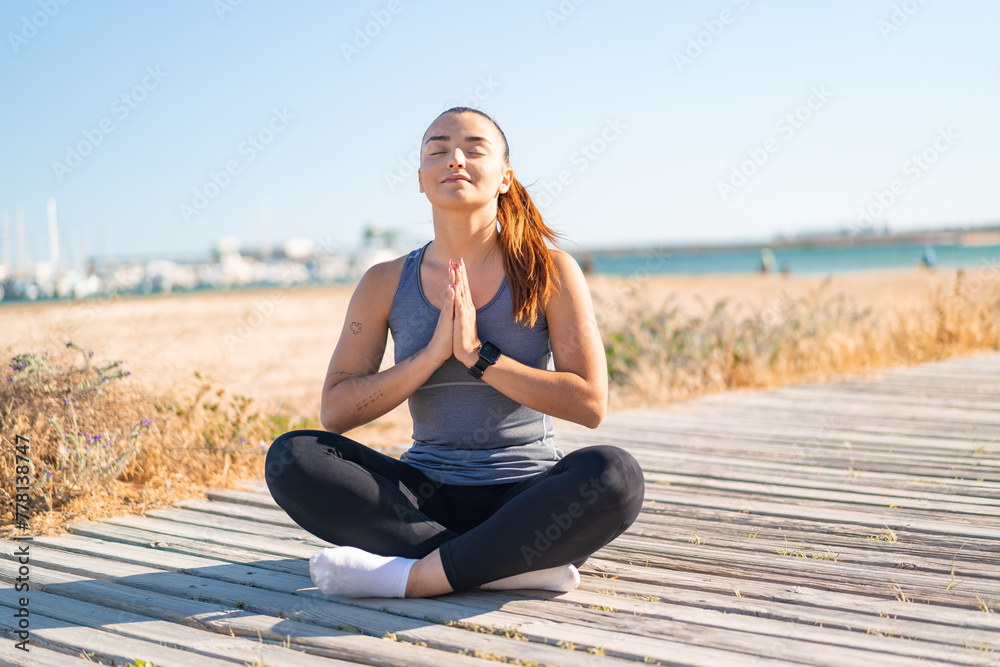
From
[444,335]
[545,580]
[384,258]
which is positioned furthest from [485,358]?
[384,258]

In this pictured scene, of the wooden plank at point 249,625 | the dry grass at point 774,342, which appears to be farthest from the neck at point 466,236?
the dry grass at point 774,342

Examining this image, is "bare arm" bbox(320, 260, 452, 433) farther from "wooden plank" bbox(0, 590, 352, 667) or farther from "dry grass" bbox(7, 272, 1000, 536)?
"dry grass" bbox(7, 272, 1000, 536)

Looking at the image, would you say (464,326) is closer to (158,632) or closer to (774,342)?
(158,632)

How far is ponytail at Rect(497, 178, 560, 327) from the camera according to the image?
2.33 meters

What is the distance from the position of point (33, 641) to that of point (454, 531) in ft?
3.70

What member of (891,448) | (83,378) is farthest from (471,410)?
(891,448)

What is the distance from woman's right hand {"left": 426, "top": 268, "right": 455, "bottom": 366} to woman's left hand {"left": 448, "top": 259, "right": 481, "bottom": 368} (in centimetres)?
1

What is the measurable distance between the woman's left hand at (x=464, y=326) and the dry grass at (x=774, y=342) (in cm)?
366

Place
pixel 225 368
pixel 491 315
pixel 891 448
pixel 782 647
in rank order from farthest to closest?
pixel 225 368
pixel 891 448
pixel 491 315
pixel 782 647

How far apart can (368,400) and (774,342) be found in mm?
4904

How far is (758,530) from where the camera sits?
278 centimetres

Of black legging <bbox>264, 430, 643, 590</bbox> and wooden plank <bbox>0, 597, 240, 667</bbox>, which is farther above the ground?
black legging <bbox>264, 430, 643, 590</bbox>

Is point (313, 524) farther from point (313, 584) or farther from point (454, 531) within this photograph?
point (454, 531)

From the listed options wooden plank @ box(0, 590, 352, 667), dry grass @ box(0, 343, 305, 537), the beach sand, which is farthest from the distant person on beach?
the beach sand
